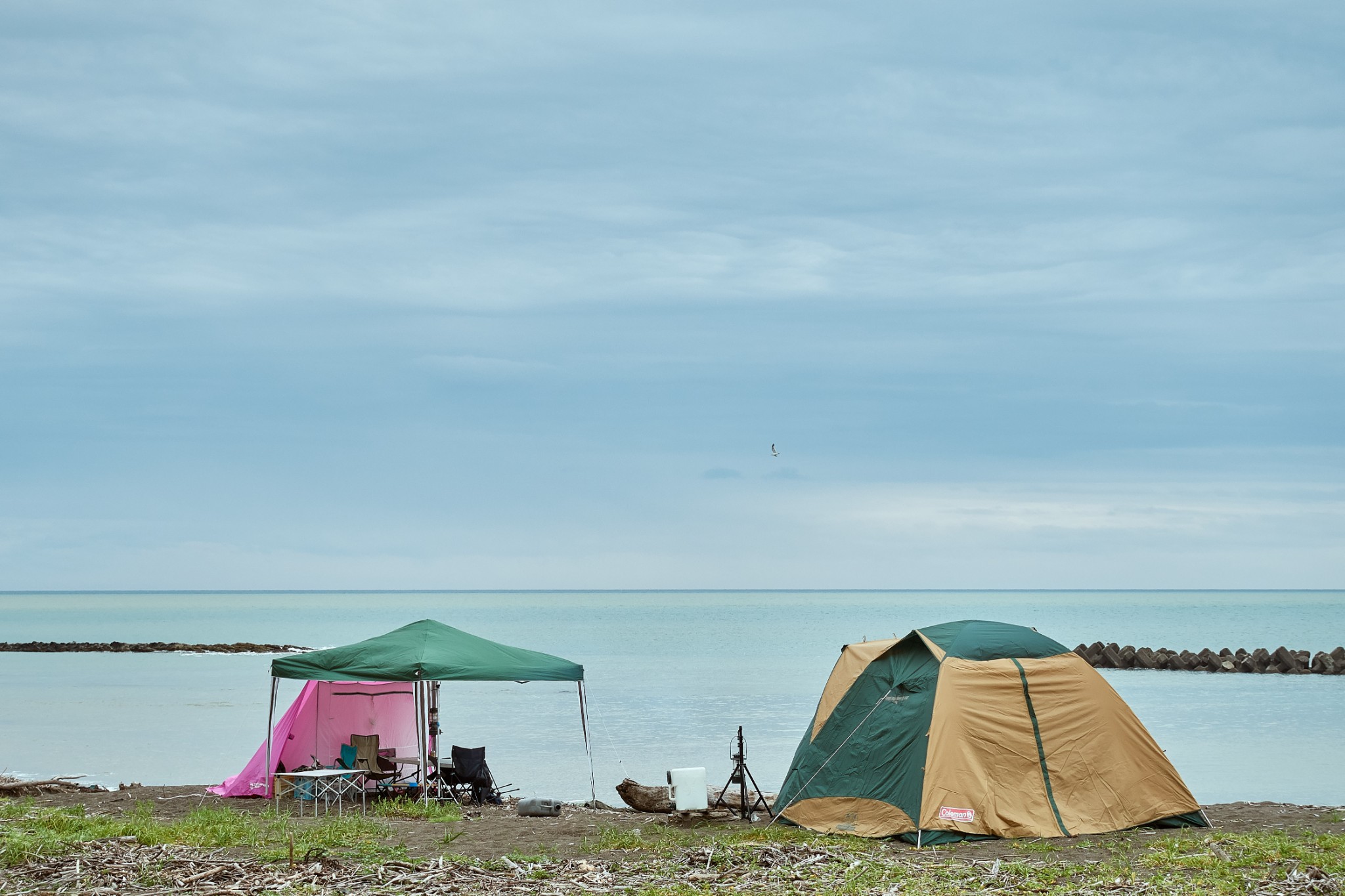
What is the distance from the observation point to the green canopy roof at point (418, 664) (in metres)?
15.4

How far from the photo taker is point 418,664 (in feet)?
50.6

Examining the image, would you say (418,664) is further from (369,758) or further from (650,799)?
(650,799)

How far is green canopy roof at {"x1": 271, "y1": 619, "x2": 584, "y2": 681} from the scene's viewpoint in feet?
50.4

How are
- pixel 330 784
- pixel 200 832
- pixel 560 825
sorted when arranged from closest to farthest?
1. pixel 200 832
2. pixel 560 825
3. pixel 330 784

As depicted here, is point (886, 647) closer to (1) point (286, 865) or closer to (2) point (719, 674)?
(1) point (286, 865)

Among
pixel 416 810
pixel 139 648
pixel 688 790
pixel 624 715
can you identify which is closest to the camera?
pixel 688 790

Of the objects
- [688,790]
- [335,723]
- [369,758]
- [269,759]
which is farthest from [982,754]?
[335,723]

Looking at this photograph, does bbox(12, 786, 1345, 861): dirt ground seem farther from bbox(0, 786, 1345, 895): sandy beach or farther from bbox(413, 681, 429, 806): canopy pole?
bbox(413, 681, 429, 806): canopy pole

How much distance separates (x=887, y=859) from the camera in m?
10.7

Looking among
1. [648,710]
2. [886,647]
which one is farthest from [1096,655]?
[886,647]

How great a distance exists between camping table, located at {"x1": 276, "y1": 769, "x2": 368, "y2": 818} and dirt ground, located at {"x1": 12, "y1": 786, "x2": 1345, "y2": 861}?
0.41 m

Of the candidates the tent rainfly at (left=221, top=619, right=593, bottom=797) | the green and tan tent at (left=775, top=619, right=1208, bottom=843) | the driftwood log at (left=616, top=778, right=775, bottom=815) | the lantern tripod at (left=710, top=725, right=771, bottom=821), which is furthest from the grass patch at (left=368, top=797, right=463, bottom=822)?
the green and tan tent at (left=775, top=619, right=1208, bottom=843)

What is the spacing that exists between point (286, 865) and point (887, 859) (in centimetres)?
512

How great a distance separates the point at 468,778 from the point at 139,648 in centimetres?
6032
